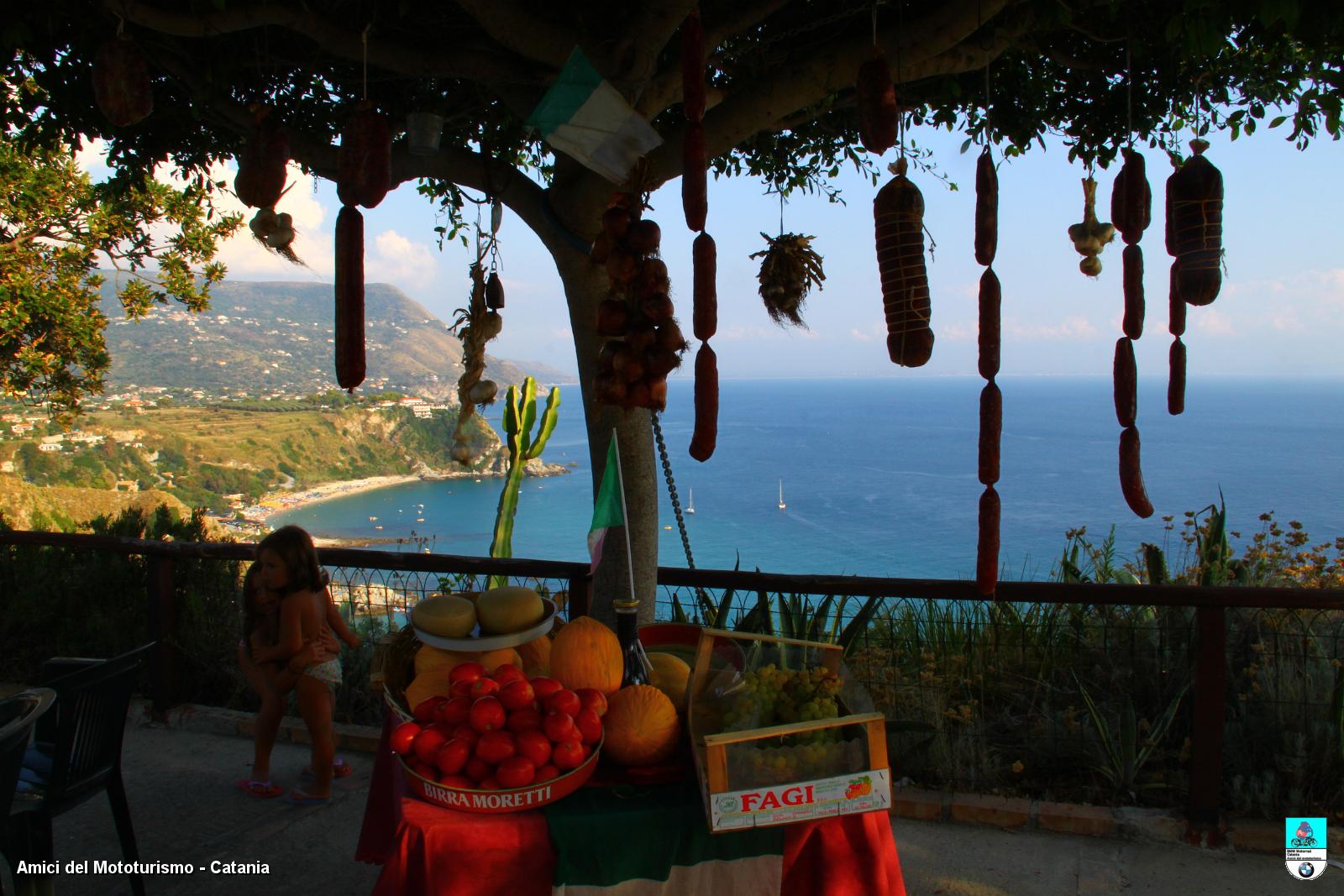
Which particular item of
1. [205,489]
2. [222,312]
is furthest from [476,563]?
[222,312]

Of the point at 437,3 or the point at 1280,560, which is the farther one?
the point at 1280,560

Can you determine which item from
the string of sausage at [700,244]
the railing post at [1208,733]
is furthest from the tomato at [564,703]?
the railing post at [1208,733]

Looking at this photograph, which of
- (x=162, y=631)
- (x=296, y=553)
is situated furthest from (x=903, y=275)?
(x=162, y=631)

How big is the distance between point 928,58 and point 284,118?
126 inches

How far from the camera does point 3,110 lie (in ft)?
12.4

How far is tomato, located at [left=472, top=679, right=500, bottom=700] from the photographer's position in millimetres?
1994

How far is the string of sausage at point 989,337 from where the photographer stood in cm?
243

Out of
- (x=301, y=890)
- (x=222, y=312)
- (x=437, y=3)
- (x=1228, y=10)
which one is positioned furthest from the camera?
(x=222, y=312)

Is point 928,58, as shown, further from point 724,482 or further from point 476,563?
point 724,482

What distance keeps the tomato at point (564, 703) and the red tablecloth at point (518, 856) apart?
0.72ft

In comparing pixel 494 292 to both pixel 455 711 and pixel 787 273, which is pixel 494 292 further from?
pixel 455 711

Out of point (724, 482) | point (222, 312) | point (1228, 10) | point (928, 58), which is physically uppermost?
point (222, 312)

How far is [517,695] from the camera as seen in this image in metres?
1.96

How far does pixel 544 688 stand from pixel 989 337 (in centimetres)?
154
